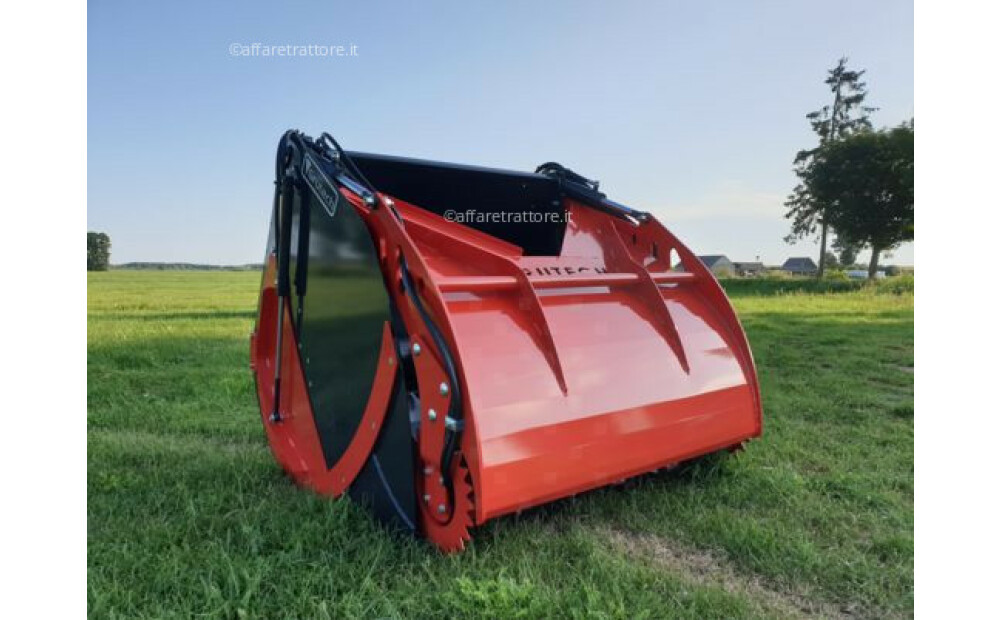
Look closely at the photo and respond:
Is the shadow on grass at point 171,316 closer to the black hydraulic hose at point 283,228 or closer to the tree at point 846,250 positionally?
the black hydraulic hose at point 283,228

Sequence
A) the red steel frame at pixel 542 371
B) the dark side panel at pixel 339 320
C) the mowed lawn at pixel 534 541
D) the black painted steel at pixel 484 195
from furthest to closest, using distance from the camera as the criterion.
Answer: the black painted steel at pixel 484 195 < the dark side panel at pixel 339 320 < the red steel frame at pixel 542 371 < the mowed lawn at pixel 534 541

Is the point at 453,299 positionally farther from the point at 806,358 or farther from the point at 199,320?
the point at 199,320

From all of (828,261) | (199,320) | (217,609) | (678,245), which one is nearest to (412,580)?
(217,609)

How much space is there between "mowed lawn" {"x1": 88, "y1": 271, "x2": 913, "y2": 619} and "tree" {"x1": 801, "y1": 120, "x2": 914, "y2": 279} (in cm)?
1813

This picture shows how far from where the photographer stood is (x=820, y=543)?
2.39m

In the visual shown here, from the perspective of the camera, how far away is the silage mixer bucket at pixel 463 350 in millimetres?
2084

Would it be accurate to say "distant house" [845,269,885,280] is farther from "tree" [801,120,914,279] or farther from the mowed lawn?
the mowed lawn

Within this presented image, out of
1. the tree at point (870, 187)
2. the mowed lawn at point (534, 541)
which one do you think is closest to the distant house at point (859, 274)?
the tree at point (870, 187)

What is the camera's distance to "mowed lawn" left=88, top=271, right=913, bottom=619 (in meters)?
1.94

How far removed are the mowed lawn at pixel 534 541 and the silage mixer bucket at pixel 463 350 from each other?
0.20 m

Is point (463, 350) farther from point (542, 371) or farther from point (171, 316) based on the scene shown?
point (171, 316)

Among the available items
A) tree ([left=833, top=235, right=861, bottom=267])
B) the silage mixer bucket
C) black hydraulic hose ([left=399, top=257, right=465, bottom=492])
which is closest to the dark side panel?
the silage mixer bucket

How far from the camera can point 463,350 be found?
2.16m

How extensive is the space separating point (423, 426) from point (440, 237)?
93 cm
